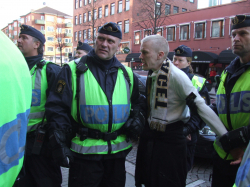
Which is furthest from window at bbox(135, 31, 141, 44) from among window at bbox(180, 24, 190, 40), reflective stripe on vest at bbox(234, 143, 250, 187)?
reflective stripe on vest at bbox(234, 143, 250, 187)

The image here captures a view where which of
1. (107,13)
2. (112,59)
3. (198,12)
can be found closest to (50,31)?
(107,13)

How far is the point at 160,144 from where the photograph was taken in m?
2.28

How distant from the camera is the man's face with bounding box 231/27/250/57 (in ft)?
6.67

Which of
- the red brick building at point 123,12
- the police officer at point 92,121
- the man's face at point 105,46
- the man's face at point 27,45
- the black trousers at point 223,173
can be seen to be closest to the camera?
the police officer at point 92,121

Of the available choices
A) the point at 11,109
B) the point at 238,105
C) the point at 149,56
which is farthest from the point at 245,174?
the point at 149,56

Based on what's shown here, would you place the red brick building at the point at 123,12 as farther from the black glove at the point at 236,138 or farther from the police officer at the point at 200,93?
the black glove at the point at 236,138

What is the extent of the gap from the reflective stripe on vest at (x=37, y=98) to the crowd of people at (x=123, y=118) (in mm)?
11

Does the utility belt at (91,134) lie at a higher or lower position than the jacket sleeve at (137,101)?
lower

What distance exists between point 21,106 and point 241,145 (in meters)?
1.74

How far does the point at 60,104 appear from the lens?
2033mm

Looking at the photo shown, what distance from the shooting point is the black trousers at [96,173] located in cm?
204

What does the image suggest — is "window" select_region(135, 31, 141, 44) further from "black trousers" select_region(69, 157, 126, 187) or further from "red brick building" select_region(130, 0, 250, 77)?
"black trousers" select_region(69, 157, 126, 187)

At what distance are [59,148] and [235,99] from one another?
67.2 inches

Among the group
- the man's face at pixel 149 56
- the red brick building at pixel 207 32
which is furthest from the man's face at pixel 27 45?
the red brick building at pixel 207 32
